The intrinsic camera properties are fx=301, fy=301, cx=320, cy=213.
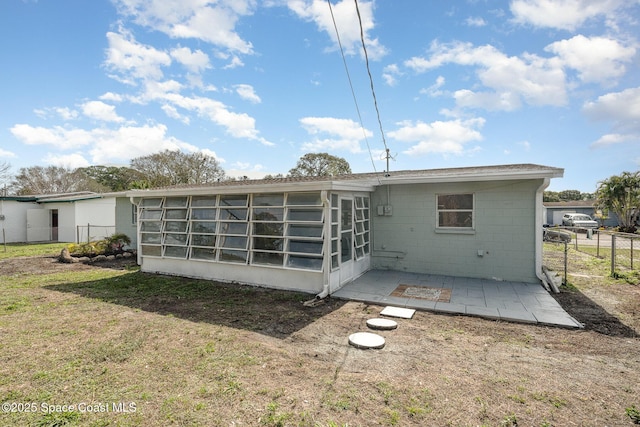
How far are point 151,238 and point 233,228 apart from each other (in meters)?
3.18

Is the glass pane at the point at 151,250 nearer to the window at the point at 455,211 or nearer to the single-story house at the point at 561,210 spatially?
the window at the point at 455,211

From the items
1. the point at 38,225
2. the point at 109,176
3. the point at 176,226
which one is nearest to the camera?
the point at 176,226

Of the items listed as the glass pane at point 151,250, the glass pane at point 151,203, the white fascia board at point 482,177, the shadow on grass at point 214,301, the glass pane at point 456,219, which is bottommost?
the shadow on grass at point 214,301

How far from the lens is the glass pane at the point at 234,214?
7.27 m

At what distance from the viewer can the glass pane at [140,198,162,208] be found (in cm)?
868

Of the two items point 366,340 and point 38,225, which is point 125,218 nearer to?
point 38,225

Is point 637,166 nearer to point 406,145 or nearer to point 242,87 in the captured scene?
point 406,145

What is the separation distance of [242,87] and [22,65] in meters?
6.62

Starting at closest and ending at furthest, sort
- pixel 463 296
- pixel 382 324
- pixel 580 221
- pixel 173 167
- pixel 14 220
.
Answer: pixel 382 324, pixel 463 296, pixel 14 220, pixel 173 167, pixel 580 221

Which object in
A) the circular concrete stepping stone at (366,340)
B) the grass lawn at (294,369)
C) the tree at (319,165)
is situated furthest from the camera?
the tree at (319,165)

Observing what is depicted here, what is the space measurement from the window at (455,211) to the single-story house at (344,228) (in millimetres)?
24

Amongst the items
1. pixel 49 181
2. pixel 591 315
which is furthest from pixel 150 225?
pixel 49 181

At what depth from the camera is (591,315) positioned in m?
5.19

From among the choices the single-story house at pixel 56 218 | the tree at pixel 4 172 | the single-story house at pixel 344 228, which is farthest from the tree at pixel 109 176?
the single-story house at pixel 344 228
